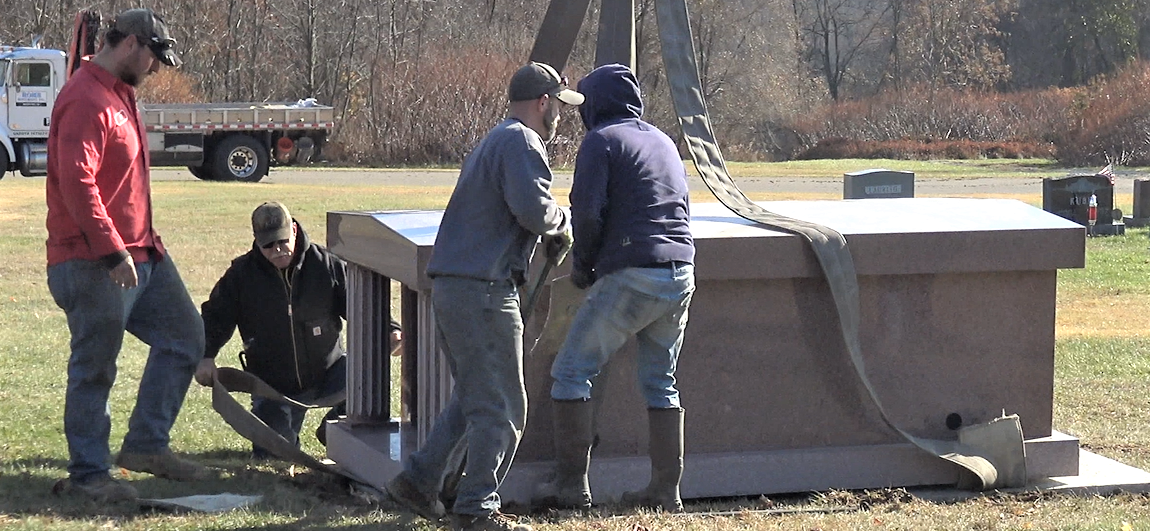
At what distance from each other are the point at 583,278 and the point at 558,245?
379mm

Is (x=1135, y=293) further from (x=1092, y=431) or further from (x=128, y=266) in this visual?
(x=128, y=266)

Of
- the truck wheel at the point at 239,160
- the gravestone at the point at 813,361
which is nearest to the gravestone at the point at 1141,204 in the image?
the gravestone at the point at 813,361

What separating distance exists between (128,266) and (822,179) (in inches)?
1035

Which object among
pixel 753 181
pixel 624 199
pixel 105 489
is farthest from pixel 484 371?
pixel 753 181

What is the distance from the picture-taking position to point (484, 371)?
475 cm

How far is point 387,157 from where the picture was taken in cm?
3725

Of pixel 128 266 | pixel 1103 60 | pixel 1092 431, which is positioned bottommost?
pixel 1092 431

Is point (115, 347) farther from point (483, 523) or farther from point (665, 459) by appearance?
point (665, 459)

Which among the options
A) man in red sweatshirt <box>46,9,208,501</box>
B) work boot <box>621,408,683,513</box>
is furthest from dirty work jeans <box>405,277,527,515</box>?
man in red sweatshirt <box>46,9,208,501</box>

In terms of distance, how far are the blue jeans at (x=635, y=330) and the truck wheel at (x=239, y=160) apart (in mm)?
23221

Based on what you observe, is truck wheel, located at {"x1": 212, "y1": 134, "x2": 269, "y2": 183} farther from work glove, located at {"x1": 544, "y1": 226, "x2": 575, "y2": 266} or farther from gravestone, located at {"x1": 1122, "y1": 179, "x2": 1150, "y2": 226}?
work glove, located at {"x1": 544, "y1": 226, "x2": 575, "y2": 266}

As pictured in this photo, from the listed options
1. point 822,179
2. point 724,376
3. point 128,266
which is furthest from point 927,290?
point 822,179

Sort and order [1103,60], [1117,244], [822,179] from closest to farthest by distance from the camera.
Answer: [1117,244]
[822,179]
[1103,60]

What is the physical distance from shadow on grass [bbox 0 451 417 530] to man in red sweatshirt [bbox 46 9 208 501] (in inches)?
5.2
